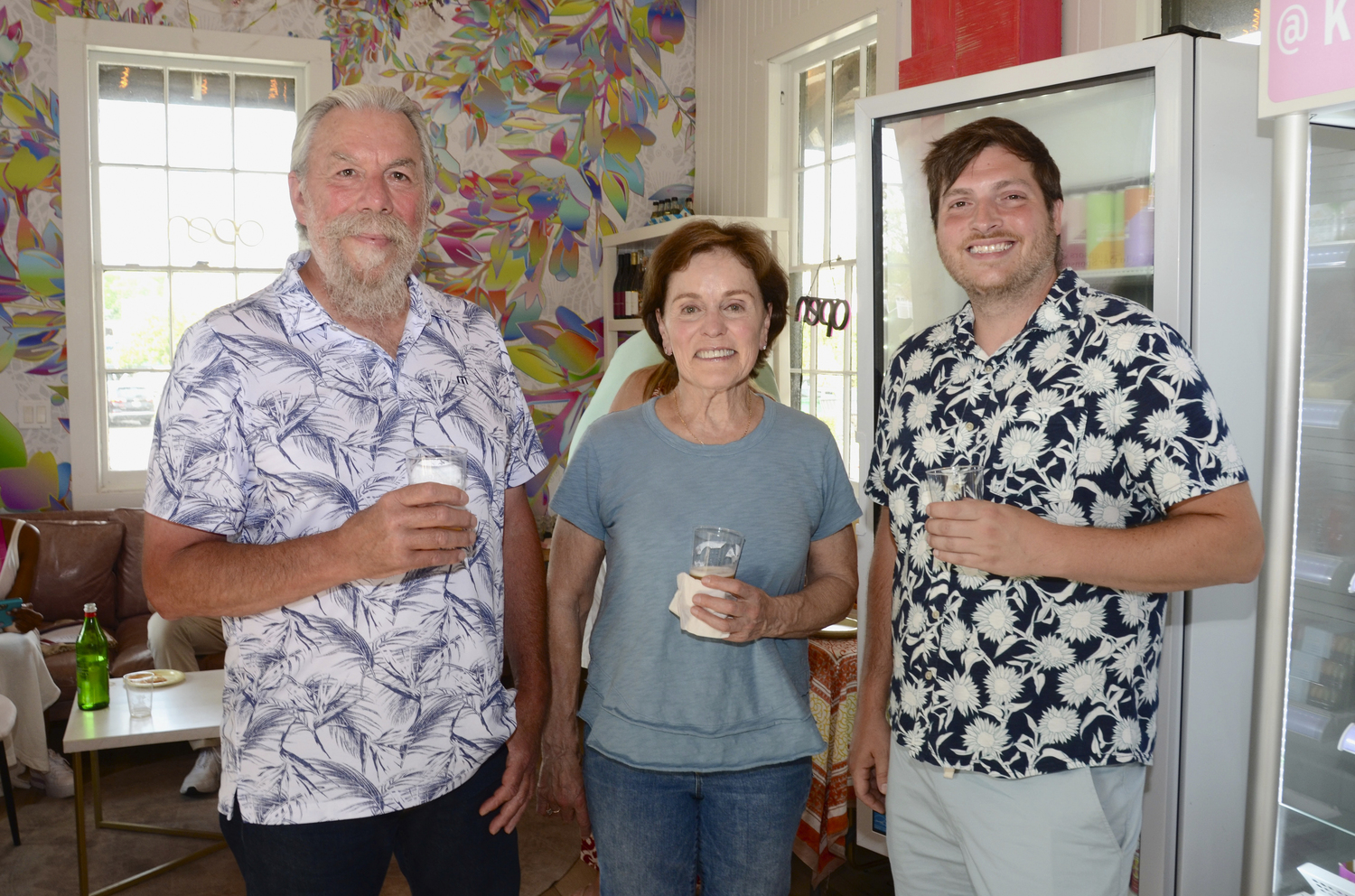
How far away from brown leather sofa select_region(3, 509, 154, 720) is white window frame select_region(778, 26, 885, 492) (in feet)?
10.5

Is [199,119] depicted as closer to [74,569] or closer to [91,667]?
[74,569]

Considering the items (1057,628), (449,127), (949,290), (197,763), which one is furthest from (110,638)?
(1057,628)

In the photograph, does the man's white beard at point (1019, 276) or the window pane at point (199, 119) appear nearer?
the man's white beard at point (1019, 276)

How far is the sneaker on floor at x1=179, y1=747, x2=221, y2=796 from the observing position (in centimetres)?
378

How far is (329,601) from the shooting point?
53.6 inches

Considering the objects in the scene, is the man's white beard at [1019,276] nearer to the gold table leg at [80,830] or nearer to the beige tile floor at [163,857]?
the beige tile floor at [163,857]

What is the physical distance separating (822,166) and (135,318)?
3541 mm

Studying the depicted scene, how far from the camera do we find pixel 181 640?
4.23m

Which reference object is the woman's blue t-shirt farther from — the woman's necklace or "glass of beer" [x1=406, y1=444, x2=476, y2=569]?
"glass of beer" [x1=406, y1=444, x2=476, y2=569]

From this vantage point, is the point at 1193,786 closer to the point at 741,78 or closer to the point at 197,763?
the point at 197,763

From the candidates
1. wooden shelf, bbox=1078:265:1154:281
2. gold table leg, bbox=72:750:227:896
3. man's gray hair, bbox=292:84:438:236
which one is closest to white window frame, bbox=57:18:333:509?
gold table leg, bbox=72:750:227:896

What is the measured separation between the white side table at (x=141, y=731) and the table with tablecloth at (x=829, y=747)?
A: 179 cm

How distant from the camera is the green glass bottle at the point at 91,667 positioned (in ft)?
10.7

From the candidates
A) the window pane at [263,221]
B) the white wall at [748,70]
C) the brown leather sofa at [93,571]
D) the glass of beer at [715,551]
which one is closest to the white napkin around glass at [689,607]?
the glass of beer at [715,551]
